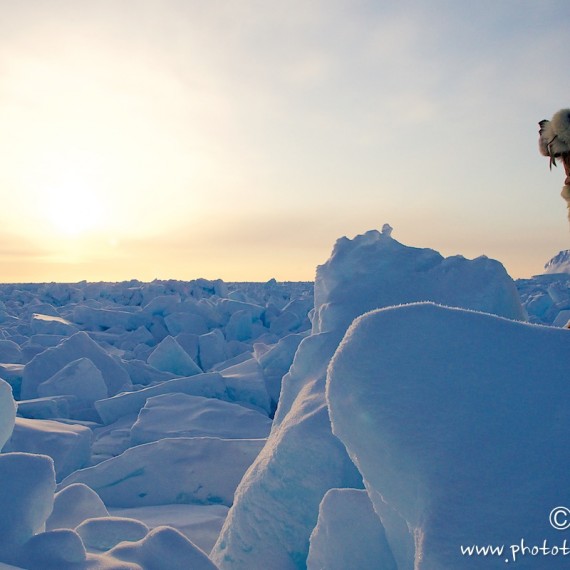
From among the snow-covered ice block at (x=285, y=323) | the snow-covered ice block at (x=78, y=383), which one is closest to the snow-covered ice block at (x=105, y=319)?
the snow-covered ice block at (x=285, y=323)

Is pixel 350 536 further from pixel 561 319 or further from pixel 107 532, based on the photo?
pixel 561 319

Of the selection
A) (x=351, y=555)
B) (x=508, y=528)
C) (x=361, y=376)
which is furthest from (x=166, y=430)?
(x=508, y=528)

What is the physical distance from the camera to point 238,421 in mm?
4379

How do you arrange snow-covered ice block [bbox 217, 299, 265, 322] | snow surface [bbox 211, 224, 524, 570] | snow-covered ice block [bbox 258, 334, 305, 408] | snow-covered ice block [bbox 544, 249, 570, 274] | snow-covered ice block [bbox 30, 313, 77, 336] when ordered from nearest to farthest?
snow surface [bbox 211, 224, 524, 570] → snow-covered ice block [bbox 258, 334, 305, 408] → snow-covered ice block [bbox 30, 313, 77, 336] → snow-covered ice block [bbox 217, 299, 265, 322] → snow-covered ice block [bbox 544, 249, 570, 274]

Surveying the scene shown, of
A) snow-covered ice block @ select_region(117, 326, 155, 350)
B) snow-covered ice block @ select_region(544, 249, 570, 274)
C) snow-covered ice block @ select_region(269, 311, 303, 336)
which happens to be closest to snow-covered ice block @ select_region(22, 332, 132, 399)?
snow-covered ice block @ select_region(117, 326, 155, 350)

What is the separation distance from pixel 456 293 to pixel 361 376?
1.58 m

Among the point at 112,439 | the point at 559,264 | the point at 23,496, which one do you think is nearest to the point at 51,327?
the point at 112,439

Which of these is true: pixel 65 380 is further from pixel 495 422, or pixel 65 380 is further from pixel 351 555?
pixel 495 422

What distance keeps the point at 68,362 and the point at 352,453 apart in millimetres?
5673

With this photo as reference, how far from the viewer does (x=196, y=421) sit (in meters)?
4.35

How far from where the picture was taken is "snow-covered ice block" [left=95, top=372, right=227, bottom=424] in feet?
17.2

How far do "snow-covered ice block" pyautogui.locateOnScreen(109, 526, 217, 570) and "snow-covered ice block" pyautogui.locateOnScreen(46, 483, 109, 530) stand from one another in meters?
0.87

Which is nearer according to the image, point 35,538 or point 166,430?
point 35,538

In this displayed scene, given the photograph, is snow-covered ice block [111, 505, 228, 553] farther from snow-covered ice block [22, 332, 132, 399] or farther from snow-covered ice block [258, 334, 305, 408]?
snow-covered ice block [22, 332, 132, 399]
